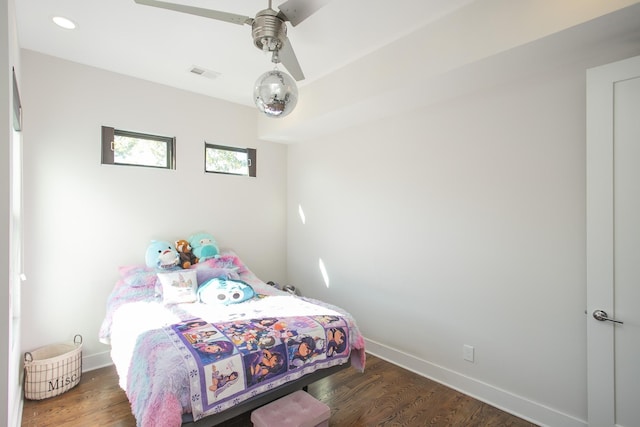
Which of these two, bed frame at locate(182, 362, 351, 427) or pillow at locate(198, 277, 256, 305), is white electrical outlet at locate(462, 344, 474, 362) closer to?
bed frame at locate(182, 362, 351, 427)

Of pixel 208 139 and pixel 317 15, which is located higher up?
pixel 317 15

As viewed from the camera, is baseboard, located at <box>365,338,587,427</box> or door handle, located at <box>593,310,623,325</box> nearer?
door handle, located at <box>593,310,623,325</box>

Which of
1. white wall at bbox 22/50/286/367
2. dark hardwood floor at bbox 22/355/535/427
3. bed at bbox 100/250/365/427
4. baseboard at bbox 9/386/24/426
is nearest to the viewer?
bed at bbox 100/250/365/427

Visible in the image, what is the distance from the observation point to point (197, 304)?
276 centimetres

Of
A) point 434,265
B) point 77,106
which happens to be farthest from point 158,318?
point 434,265

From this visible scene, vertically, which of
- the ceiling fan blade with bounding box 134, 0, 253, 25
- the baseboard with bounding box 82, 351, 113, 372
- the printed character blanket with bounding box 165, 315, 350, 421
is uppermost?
the ceiling fan blade with bounding box 134, 0, 253, 25

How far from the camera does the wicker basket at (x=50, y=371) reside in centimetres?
237

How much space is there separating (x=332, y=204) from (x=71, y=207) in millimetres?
2488

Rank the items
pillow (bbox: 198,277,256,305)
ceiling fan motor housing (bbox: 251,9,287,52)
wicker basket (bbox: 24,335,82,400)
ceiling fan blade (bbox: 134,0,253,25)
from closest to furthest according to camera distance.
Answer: ceiling fan blade (bbox: 134,0,253,25)
ceiling fan motor housing (bbox: 251,9,287,52)
wicker basket (bbox: 24,335,82,400)
pillow (bbox: 198,277,256,305)

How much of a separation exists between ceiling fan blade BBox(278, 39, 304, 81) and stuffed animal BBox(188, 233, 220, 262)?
6.83 feet

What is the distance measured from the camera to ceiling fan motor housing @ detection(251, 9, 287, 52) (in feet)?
5.08

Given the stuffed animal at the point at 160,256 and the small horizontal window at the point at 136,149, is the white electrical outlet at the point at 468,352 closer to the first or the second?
the stuffed animal at the point at 160,256

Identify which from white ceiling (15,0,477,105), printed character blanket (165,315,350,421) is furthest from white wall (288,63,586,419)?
printed character blanket (165,315,350,421)

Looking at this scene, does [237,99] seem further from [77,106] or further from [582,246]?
[582,246]
